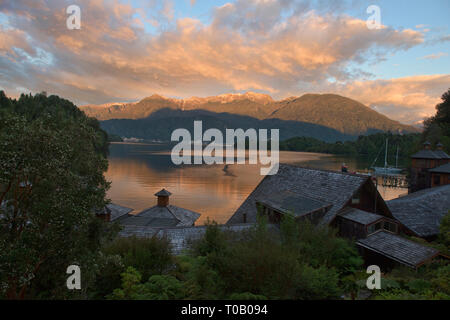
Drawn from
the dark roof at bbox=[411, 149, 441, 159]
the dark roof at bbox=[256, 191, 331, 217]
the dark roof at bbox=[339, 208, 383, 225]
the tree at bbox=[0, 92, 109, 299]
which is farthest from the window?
the dark roof at bbox=[411, 149, 441, 159]

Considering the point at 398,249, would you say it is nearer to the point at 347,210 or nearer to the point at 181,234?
the point at 347,210

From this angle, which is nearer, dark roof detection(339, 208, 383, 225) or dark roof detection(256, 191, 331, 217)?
dark roof detection(339, 208, 383, 225)

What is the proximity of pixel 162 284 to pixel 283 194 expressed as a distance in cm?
1824

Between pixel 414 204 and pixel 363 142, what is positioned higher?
pixel 363 142

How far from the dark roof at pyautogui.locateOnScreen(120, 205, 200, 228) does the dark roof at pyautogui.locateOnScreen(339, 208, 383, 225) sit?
59.1 feet

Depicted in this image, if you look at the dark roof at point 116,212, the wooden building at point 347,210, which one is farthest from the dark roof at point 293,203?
the dark roof at point 116,212

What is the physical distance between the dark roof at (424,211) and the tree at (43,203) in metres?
28.9

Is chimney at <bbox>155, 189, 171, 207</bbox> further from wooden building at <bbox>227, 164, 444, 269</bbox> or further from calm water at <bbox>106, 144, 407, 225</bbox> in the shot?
wooden building at <bbox>227, 164, 444, 269</bbox>

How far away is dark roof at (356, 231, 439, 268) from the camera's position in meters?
16.8

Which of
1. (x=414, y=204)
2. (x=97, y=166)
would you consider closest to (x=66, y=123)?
(x=97, y=166)

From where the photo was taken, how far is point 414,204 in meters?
31.8

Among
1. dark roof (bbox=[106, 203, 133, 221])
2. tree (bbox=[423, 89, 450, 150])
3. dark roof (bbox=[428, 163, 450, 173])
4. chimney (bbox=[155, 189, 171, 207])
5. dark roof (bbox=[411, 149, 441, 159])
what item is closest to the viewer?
dark roof (bbox=[106, 203, 133, 221])

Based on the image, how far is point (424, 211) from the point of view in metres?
30.4
